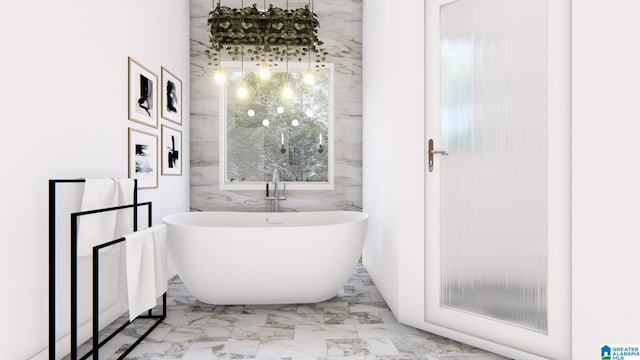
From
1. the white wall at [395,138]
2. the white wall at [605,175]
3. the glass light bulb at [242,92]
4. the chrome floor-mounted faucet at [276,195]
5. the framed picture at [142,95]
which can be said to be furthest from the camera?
the chrome floor-mounted faucet at [276,195]

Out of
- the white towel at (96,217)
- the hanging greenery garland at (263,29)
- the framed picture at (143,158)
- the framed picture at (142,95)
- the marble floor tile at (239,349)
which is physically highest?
the hanging greenery garland at (263,29)

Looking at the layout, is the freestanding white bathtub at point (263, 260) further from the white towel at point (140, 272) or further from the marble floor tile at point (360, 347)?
the marble floor tile at point (360, 347)

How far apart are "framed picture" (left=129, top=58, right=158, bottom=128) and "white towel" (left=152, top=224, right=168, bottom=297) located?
907 mm

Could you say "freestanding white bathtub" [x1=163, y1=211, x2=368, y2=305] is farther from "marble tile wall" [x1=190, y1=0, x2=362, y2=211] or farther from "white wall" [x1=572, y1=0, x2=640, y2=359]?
"white wall" [x1=572, y1=0, x2=640, y2=359]

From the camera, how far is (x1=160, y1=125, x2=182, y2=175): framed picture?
3082mm

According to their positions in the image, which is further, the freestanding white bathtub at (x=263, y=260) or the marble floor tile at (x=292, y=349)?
the freestanding white bathtub at (x=263, y=260)

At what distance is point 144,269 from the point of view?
200 centimetres

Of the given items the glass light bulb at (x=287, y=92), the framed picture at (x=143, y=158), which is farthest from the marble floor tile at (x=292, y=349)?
the glass light bulb at (x=287, y=92)

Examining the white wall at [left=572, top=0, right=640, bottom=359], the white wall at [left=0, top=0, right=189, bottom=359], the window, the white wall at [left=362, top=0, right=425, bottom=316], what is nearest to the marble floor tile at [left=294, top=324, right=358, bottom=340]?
the white wall at [left=362, top=0, right=425, bottom=316]

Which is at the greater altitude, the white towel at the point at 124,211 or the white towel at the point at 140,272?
the white towel at the point at 124,211

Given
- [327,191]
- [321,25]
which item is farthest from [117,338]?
[321,25]

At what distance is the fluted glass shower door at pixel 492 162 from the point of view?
179cm

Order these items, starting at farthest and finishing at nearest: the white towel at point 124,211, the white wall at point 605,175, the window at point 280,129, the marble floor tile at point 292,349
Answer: the window at point 280,129 < the white towel at point 124,211 < the marble floor tile at point 292,349 < the white wall at point 605,175

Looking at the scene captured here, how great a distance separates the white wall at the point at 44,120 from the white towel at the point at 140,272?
1.24ft
